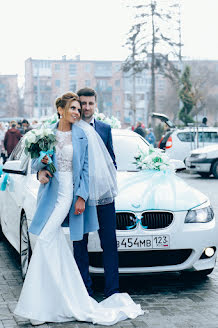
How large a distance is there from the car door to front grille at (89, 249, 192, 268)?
1143mm

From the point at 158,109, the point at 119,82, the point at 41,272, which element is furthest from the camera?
the point at 119,82

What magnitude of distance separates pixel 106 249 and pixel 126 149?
208 cm

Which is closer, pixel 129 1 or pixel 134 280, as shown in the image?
pixel 134 280

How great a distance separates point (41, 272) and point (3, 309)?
57 cm

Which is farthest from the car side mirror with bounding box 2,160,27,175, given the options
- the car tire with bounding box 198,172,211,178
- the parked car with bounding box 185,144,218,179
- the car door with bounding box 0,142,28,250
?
the car tire with bounding box 198,172,211,178

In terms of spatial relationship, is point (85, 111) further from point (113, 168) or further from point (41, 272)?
point (41, 272)

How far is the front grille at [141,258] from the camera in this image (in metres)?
5.23

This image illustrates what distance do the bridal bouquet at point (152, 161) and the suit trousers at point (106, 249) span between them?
5.31ft

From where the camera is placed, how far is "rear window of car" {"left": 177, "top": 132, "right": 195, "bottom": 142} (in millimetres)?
23250

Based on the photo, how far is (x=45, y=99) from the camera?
12581 centimetres

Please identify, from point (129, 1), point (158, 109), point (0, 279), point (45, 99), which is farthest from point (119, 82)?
point (0, 279)

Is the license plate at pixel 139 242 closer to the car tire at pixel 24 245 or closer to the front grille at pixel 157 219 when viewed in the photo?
the front grille at pixel 157 219

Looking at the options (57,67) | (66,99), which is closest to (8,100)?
(57,67)

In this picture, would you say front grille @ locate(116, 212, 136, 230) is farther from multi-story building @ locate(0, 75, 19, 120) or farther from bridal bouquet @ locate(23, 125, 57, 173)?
multi-story building @ locate(0, 75, 19, 120)
